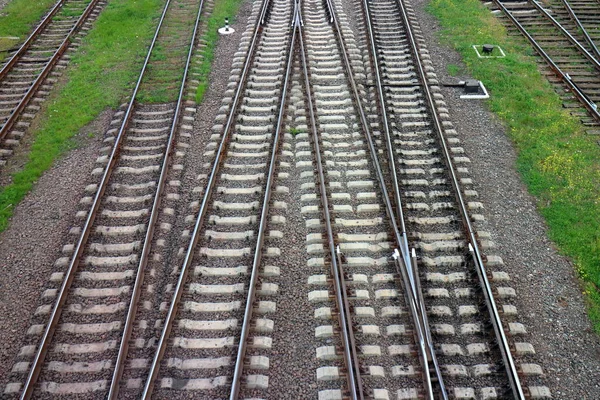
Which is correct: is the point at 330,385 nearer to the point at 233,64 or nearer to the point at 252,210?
the point at 252,210

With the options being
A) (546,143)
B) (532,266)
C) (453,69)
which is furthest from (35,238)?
(453,69)

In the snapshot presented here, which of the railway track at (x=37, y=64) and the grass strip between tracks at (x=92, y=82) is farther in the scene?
the railway track at (x=37, y=64)

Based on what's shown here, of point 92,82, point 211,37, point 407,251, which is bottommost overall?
point 407,251

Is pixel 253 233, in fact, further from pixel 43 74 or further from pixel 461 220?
pixel 43 74

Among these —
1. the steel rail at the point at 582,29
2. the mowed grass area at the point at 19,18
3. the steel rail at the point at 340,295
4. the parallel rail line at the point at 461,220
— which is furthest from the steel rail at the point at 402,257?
the mowed grass area at the point at 19,18

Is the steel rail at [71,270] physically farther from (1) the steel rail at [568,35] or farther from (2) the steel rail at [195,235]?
(1) the steel rail at [568,35]

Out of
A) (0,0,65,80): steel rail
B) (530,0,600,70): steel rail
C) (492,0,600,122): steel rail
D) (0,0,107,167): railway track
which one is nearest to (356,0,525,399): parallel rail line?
(492,0,600,122): steel rail

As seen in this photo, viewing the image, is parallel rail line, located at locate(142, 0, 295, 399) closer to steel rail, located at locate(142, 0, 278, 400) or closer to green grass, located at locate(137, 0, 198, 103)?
steel rail, located at locate(142, 0, 278, 400)

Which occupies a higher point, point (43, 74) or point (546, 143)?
point (43, 74)
